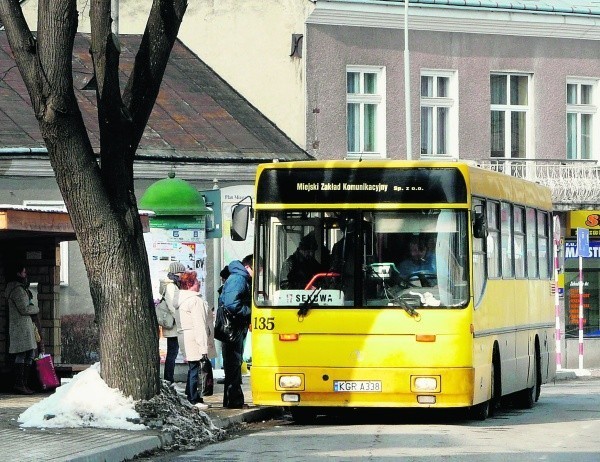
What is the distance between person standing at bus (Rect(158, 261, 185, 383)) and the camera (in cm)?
2042

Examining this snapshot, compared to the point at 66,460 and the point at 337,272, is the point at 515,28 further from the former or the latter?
the point at 66,460

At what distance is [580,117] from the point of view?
37406 millimetres

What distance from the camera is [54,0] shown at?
1574cm

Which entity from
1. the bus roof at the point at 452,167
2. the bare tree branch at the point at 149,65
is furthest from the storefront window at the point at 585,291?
the bare tree branch at the point at 149,65

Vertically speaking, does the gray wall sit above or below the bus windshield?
above

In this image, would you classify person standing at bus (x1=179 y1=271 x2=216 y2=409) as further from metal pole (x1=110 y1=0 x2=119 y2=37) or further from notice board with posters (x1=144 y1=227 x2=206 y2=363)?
metal pole (x1=110 y1=0 x2=119 y2=37)

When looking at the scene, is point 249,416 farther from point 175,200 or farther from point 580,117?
point 580,117

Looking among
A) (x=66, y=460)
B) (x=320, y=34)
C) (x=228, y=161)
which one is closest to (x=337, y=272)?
(x=66, y=460)

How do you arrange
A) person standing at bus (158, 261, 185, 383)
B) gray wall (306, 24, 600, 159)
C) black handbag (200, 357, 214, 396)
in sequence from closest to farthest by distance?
person standing at bus (158, 261, 185, 383)
black handbag (200, 357, 214, 396)
gray wall (306, 24, 600, 159)

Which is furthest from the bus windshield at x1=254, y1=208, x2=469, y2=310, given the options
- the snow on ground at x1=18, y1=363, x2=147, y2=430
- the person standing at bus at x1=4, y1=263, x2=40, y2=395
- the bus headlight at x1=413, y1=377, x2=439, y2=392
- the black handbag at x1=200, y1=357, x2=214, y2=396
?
the person standing at bus at x1=4, y1=263, x2=40, y2=395

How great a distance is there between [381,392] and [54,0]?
5318 mm

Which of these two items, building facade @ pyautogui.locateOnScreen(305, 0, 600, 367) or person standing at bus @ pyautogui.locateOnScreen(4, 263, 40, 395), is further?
building facade @ pyautogui.locateOnScreen(305, 0, 600, 367)

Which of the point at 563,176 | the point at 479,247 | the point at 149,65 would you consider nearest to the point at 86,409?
the point at 149,65

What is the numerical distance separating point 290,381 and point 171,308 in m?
3.81
